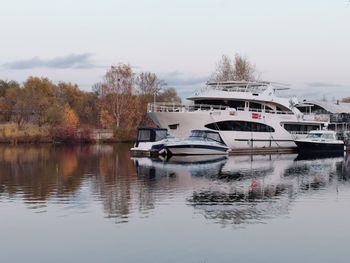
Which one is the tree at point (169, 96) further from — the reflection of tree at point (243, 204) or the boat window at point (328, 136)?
the reflection of tree at point (243, 204)

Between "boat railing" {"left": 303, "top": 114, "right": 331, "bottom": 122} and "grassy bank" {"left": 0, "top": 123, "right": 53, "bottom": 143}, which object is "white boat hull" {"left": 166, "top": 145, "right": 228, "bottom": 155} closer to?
"boat railing" {"left": 303, "top": 114, "right": 331, "bottom": 122}

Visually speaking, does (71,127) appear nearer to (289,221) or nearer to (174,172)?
(174,172)

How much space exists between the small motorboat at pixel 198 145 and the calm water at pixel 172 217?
13.0 meters

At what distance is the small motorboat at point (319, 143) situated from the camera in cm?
5141

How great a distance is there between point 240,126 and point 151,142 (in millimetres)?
9812

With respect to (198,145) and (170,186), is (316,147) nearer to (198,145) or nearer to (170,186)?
(198,145)

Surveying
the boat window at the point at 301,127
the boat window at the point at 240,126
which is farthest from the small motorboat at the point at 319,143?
the boat window at the point at 240,126

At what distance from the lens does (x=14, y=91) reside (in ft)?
277

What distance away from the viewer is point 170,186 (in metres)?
24.1

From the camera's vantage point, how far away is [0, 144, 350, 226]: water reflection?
18316mm

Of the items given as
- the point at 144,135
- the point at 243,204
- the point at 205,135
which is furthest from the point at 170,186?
the point at 144,135

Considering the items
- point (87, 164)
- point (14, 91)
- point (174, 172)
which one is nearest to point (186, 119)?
point (87, 164)

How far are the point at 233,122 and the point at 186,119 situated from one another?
14.7ft

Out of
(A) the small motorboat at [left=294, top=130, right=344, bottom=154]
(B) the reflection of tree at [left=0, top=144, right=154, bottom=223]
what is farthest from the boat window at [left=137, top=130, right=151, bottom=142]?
(A) the small motorboat at [left=294, top=130, right=344, bottom=154]
